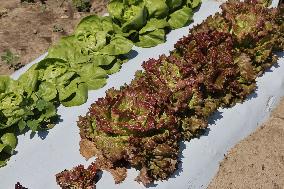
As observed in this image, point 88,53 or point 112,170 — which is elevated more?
point 88,53

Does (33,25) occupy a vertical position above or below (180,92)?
below

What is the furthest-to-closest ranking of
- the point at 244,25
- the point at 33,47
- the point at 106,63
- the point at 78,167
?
the point at 33,47 < the point at 244,25 < the point at 106,63 < the point at 78,167

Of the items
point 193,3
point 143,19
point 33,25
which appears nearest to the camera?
point 143,19

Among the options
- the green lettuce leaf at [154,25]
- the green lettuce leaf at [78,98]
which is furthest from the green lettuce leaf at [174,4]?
the green lettuce leaf at [78,98]

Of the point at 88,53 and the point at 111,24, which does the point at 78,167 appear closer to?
the point at 88,53

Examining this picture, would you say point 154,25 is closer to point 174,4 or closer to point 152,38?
point 152,38

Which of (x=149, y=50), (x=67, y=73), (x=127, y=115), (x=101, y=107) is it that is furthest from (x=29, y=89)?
(x=149, y=50)

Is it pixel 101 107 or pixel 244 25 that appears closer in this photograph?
pixel 101 107

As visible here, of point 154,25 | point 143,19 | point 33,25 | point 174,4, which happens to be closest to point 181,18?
point 174,4
